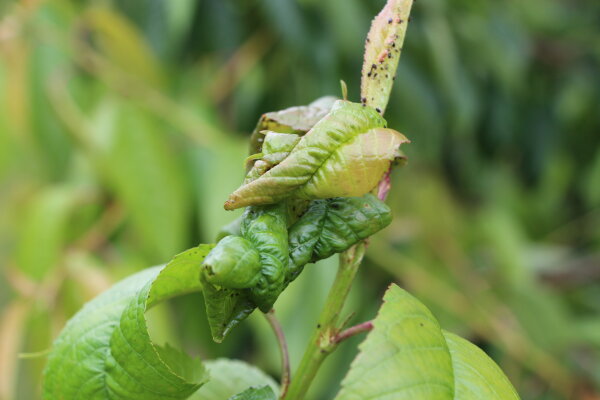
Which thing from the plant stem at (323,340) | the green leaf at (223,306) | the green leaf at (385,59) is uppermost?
the green leaf at (385,59)

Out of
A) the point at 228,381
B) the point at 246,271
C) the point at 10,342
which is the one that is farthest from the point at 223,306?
the point at 10,342

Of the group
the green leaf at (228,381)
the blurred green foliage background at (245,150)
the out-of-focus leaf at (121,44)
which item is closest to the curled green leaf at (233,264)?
the green leaf at (228,381)

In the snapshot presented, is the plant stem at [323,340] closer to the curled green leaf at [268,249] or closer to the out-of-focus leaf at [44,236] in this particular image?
the curled green leaf at [268,249]

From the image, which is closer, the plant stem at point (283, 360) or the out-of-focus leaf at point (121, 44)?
the plant stem at point (283, 360)

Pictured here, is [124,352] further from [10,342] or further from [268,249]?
[10,342]

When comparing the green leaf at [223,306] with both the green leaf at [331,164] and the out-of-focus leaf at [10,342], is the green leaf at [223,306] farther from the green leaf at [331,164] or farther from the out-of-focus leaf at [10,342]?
the out-of-focus leaf at [10,342]

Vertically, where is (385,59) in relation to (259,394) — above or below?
above

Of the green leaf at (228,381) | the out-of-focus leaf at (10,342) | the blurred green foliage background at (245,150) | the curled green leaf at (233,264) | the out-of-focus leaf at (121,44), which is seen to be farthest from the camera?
the out-of-focus leaf at (121,44)

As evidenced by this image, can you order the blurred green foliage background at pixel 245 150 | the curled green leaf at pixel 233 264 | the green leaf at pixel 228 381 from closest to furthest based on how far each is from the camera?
the curled green leaf at pixel 233 264, the green leaf at pixel 228 381, the blurred green foliage background at pixel 245 150

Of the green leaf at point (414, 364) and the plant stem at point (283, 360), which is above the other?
the green leaf at point (414, 364)
